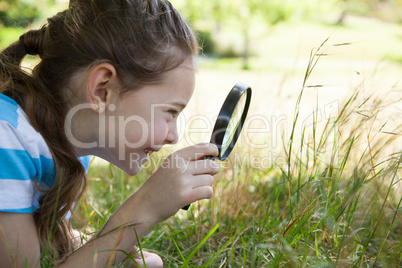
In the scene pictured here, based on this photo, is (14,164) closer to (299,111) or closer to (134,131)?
(134,131)

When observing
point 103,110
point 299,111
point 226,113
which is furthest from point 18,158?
point 299,111

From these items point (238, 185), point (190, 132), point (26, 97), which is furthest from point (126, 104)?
point (190, 132)

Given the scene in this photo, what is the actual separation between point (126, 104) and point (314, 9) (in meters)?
14.3

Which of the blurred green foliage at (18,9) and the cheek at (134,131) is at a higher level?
the blurred green foliage at (18,9)

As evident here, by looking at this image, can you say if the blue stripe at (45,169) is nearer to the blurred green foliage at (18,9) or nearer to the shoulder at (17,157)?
the shoulder at (17,157)

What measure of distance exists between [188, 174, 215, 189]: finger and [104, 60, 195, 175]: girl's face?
26 centimetres

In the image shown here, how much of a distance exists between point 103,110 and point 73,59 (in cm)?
22

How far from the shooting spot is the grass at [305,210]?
1.45 metres

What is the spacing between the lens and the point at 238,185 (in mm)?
2051

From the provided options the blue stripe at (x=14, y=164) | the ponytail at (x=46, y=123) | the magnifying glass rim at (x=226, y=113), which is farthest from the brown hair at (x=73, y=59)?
the magnifying glass rim at (x=226, y=113)

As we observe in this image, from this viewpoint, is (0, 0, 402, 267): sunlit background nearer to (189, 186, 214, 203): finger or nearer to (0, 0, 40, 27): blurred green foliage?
(0, 0, 40, 27): blurred green foliage

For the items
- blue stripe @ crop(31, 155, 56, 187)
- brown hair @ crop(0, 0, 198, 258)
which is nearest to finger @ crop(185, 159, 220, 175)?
brown hair @ crop(0, 0, 198, 258)

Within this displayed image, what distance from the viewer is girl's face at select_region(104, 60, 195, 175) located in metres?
1.62

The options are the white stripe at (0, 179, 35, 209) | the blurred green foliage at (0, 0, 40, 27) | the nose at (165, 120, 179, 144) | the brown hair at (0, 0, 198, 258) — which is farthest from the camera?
the blurred green foliage at (0, 0, 40, 27)
